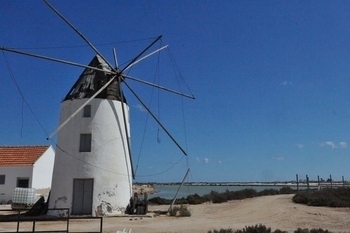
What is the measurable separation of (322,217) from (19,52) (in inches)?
587

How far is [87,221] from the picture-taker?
1717 cm

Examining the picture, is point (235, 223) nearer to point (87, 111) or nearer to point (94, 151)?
point (94, 151)

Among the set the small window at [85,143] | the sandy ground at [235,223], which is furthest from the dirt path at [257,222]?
the small window at [85,143]

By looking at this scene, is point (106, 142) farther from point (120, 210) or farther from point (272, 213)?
point (272, 213)

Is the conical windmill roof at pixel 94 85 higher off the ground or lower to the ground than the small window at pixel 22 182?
higher

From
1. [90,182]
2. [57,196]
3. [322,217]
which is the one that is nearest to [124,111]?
[90,182]

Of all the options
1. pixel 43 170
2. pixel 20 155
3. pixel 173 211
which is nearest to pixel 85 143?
pixel 173 211

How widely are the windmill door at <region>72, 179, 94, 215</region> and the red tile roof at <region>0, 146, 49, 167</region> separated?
32.0 ft

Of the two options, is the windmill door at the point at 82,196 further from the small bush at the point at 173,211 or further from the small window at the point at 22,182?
the small window at the point at 22,182

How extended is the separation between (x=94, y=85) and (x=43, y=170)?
11.2 meters

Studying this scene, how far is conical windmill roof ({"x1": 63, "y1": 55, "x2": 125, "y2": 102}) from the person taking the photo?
2031 cm

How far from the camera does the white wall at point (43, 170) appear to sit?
27625 mm

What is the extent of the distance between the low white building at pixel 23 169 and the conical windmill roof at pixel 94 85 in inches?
367

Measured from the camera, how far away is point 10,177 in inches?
1069
